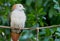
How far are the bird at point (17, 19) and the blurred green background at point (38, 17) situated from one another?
7 cm

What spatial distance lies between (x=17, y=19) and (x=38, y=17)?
0.96ft

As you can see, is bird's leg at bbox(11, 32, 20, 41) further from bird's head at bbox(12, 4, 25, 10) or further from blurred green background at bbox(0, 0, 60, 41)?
bird's head at bbox(12, 4, 25, 10)

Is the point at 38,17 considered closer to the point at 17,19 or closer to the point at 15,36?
the point at 17,19

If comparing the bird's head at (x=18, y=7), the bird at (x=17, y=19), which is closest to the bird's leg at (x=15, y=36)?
the bird at (x=17, y=19)

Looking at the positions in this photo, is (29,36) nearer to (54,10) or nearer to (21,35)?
(21,35)

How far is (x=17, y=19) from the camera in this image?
156 inches

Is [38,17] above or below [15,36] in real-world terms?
above

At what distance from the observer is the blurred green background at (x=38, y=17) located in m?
3.96

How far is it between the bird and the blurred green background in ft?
0.24

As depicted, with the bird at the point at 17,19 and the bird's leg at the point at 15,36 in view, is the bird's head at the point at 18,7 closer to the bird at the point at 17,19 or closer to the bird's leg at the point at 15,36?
the bird at the point at 17,19

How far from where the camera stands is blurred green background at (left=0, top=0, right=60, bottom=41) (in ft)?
13.0

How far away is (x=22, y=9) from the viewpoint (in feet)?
13.4

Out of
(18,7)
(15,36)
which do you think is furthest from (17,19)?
(15,36)

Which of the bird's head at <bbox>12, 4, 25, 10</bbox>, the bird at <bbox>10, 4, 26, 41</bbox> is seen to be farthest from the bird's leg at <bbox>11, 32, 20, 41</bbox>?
the bird's head at <bbox>12, 4, 25, 10</bbox>
